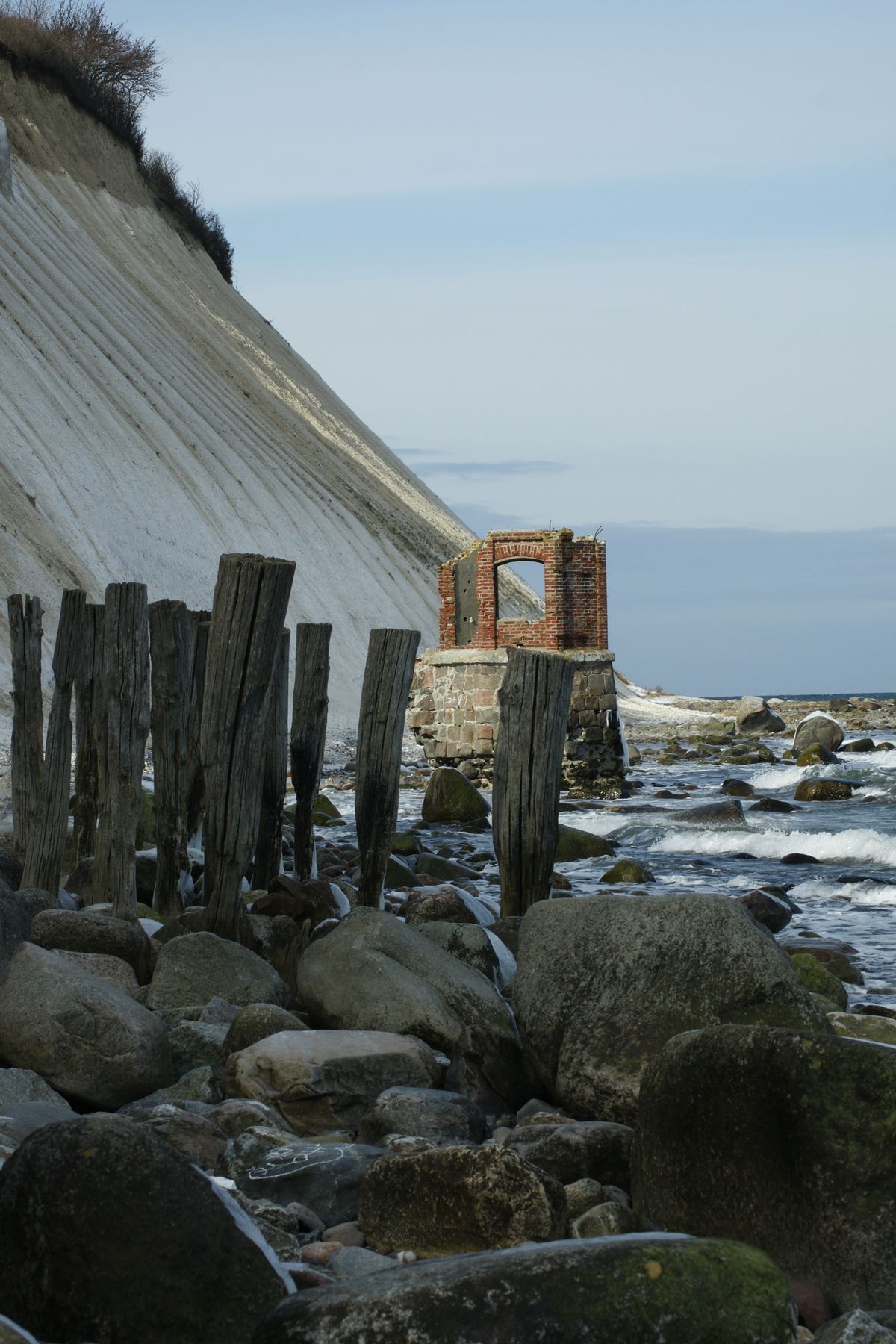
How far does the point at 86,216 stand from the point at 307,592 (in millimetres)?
15263

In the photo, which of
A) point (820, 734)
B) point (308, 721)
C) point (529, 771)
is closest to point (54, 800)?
point (308, 721)

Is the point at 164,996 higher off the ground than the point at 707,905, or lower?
lower

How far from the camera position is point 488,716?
75.9 ft

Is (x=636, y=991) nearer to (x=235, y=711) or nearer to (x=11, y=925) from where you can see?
(x=235, y=711)

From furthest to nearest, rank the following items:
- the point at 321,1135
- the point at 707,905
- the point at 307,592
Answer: the point at 307,592 < the point at 707,905 < the point at 321,1135

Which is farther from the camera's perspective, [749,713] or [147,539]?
Result: [749,713]

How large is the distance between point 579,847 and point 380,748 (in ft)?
21.9

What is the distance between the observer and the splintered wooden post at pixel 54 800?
9578 mm

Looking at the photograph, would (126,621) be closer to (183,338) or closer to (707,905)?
(707,905)

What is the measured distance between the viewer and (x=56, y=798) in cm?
967

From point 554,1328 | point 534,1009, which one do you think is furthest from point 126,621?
point 554,1328

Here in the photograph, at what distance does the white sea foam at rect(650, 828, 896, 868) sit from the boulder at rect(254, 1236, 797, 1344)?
1360 centimetres

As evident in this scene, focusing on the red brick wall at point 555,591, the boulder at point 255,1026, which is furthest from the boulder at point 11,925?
the red brick wall at point 555,591

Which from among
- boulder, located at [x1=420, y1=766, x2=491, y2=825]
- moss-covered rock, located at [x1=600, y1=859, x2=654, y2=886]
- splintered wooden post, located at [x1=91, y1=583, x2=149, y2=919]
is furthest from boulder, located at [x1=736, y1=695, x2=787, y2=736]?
splintered wooden post, located at [x1=91, y1=583, x2=149, y2=919]
